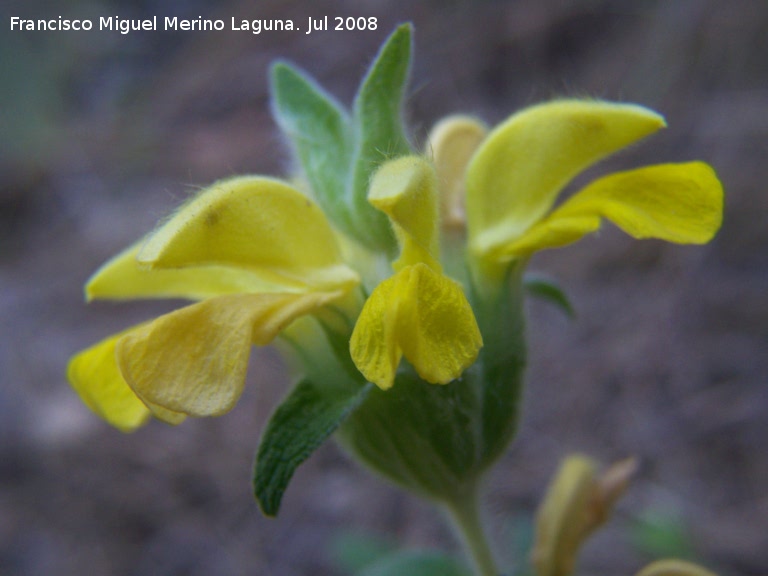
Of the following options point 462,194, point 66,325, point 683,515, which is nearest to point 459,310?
point 462,194

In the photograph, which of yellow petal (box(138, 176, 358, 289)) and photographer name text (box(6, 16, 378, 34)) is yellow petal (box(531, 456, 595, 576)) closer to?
yellow petal (box(138, 176, 358, 289))

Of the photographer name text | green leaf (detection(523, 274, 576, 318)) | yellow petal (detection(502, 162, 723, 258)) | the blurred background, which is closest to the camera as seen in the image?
yellow petal (detection(502, 162, 723, 258))

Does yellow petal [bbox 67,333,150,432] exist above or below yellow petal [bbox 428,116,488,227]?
below

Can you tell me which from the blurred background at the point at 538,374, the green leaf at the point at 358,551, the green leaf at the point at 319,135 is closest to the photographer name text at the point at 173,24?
the blurred background at the point at 538,374

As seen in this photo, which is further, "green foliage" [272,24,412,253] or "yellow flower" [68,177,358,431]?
"green foliage" [272,24,412,253]

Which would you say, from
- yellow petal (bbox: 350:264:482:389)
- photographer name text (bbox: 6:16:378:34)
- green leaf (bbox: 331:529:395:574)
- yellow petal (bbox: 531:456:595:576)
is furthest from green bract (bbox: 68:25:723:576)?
photographer name text (bbox: 6:16:378:34)

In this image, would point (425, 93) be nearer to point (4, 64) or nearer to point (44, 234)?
point (44, 234)
